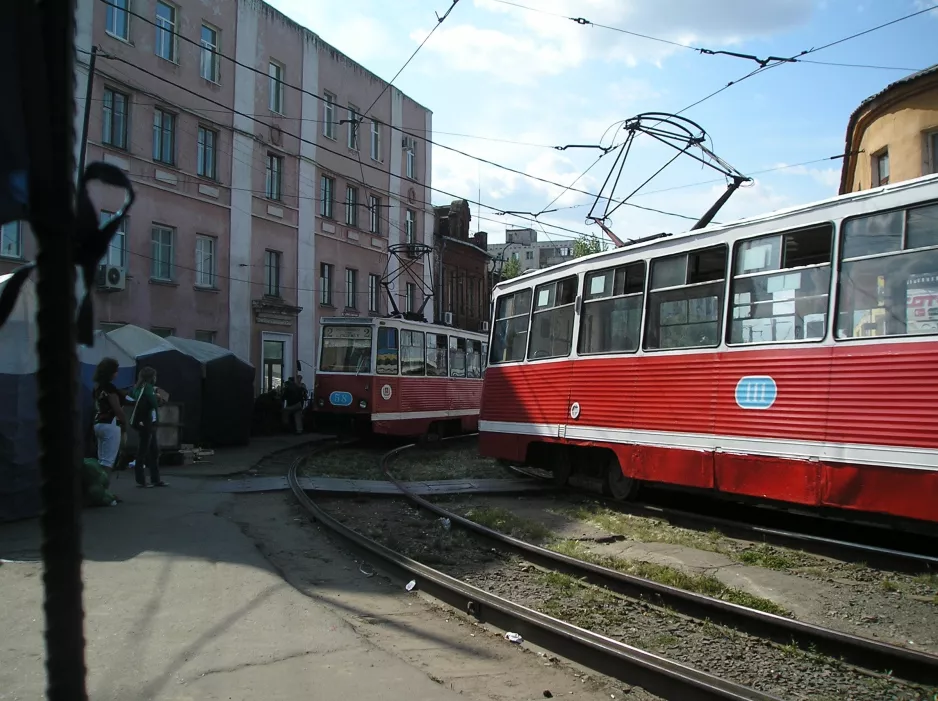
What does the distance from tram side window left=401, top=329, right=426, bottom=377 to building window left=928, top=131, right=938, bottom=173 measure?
1303cm

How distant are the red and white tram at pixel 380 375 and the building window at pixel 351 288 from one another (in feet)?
36.7

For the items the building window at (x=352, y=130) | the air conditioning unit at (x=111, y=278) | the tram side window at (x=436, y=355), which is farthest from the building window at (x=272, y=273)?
the tram side window at (x=436, y=355)

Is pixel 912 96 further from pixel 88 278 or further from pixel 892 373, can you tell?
pixel 88 278

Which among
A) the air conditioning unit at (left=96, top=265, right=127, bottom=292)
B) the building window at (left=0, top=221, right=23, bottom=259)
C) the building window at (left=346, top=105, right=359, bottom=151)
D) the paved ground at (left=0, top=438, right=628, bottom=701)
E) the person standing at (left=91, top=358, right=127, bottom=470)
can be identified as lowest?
the paved ground at (left=0, top=438, right=628, bottom=701)

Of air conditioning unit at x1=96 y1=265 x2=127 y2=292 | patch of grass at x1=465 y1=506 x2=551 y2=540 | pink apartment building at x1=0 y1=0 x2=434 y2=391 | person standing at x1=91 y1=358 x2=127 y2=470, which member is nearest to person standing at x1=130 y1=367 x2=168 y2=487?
person standing at x1=91 y1=358 x2=127 y2=470

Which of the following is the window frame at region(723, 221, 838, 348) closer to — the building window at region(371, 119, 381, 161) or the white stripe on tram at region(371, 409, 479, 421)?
the white stripe on tram at region(371, 409, 479, 421)

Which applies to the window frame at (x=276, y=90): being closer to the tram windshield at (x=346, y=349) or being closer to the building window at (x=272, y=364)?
the building window at (x=272, y=364)

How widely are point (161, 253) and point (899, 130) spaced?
19.9 meters

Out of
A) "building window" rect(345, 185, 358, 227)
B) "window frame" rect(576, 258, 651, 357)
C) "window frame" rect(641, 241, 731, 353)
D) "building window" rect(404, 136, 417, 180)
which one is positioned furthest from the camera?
"building window" rect(404, 136, 417, 180)

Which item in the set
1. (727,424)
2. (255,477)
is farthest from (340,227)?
(727,424)

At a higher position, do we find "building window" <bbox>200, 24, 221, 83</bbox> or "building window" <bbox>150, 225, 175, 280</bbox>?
"building window" <bbox>200, 24, 221, 83</bbox>

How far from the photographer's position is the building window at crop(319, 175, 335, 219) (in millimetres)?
29141

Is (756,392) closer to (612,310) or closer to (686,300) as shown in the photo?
(686,300)

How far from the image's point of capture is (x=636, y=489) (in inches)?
413
